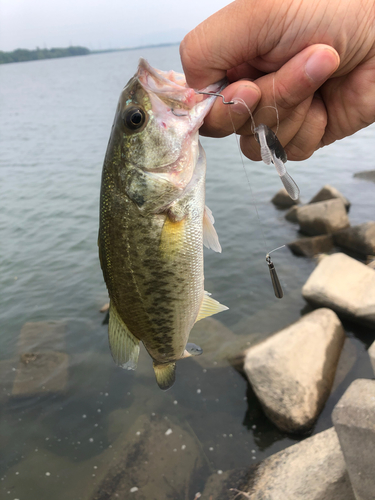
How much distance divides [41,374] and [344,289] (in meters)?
6.02

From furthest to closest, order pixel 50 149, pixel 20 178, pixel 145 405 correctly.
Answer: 1. pixel 50 149
2. pixel 20 178
3. pixel 145 405

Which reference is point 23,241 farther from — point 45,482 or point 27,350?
point 45,482

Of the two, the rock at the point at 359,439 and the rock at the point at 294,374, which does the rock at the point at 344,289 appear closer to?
the rock at the point at 294,374

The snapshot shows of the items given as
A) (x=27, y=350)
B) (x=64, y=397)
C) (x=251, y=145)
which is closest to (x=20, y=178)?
(x=27, y=350)

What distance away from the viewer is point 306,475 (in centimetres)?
396

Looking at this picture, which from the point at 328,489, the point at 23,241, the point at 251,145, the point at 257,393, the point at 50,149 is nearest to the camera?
the point at 251,145

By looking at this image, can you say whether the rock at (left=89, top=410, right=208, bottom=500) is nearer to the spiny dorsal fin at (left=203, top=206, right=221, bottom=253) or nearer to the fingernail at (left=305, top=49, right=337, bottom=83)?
the spiny dorsal fin at (left=203, top=206, right=221, bottom=253)

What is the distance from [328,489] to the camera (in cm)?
371

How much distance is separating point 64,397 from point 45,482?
1495 mm

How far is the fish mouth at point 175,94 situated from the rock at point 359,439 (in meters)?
3.10

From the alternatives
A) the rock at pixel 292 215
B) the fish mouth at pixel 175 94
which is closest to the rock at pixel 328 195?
the rock at pixel 292 215

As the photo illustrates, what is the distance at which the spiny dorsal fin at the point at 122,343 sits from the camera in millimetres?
2270

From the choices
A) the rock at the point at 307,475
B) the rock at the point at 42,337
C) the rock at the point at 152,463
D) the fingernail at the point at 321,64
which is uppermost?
the fingernail at the point at 321,64

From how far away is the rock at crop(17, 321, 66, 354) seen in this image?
25.7 feet
